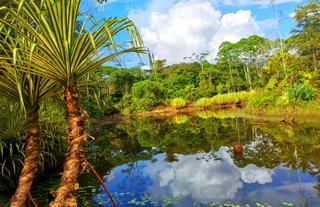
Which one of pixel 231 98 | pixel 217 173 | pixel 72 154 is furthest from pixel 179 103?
pixel 72 154

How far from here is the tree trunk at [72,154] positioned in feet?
4.96

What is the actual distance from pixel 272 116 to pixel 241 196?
11.0m

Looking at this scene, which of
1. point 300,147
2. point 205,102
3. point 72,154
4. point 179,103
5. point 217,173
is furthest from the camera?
point 179,103

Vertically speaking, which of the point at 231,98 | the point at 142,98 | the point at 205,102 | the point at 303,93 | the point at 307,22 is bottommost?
the point at 303,93

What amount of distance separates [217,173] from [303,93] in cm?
1016

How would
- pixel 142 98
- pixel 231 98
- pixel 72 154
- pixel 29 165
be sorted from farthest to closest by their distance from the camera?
pixel 142 98 → pixel 231 98 → pixel 29 165 → pixel 72 154

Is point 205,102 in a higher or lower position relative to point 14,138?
higher

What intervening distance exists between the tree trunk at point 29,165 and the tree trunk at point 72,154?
0.37 meters

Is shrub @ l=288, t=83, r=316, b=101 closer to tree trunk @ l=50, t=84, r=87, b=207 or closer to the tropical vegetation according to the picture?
the tropical vegetation

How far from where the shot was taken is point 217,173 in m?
5.79

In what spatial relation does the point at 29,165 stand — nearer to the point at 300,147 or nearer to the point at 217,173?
the point at 217,173

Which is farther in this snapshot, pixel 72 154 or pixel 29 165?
pixel 29 165

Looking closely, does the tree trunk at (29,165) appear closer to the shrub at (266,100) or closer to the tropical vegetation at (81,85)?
the tropical vegetation at (81,85)

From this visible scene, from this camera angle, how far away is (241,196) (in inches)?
165
